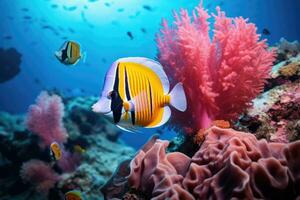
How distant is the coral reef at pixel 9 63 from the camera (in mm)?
19266

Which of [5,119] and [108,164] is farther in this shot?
[5,119]

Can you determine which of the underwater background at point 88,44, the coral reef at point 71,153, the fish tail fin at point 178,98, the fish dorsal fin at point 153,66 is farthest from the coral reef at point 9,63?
the fish tail fin at point 178,98

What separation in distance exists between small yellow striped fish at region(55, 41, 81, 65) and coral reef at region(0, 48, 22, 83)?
16.2 meters

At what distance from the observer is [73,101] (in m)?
9.55

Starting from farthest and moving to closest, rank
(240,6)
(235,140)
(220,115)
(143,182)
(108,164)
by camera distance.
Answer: (240,6) → (108,164) → (220,115) → (143,182) → (235,140)

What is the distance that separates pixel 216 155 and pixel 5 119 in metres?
9.39

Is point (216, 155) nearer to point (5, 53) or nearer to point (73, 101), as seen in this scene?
point (73, 101)

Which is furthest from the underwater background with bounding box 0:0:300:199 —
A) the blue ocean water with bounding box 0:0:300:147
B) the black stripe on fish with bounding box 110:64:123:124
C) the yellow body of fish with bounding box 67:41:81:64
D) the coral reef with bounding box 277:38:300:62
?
the coral reef with bounding box 277:38:300:62

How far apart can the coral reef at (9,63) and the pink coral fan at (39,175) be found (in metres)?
14.9

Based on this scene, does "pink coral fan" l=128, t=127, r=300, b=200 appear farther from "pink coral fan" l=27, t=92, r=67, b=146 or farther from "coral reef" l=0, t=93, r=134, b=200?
"pink coral fan" l=27, t=92, r=67, b=146

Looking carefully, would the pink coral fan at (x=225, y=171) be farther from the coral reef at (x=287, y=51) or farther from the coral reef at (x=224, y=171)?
the coral reef at (x=287, y=51)

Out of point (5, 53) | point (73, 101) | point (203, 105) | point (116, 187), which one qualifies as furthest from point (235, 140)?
point (5, 53)

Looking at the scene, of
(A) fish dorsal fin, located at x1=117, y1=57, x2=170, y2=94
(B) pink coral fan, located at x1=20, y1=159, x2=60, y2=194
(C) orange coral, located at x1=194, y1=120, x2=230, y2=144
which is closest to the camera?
(A) fish dorsal fin, located at x1=117, y1=57, x2=170, y2=94

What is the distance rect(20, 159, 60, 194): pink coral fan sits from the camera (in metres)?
6.65
